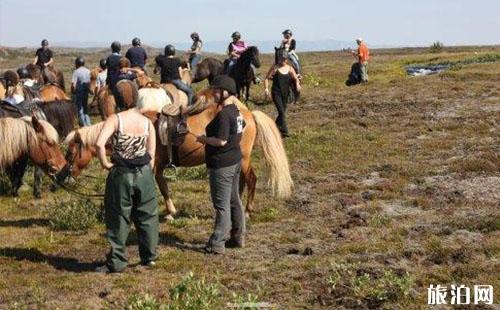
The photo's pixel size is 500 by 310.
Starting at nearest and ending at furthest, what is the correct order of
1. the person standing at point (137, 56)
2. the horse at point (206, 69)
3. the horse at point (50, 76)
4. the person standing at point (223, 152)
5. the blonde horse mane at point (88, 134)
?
the person standing at point (223, 152), the blonde horse mane at point (88, 134), the person standing at point (137, 56), the horse at point (50, 76), the horse at point (206, 69)

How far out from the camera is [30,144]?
10.7 metres

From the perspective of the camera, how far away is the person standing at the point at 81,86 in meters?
19.9

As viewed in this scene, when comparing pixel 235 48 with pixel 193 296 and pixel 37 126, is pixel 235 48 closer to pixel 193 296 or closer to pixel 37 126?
pixel 37 126

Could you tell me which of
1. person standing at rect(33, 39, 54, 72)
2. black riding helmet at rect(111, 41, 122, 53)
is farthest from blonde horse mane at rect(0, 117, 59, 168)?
person standing at rect(33, 39, 54, 72)

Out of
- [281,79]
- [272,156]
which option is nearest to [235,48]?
[281,79]

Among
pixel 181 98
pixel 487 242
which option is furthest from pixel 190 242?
pixel 181 98

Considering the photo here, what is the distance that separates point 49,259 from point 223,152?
325 cm

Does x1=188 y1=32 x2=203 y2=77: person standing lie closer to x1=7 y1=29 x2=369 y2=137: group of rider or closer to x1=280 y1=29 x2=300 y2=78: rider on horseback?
x1=7 y1=29 x2=369 y2=137: group of rider

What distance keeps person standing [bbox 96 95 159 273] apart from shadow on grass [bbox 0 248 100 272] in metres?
0.79

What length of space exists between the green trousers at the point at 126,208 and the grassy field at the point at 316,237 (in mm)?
459

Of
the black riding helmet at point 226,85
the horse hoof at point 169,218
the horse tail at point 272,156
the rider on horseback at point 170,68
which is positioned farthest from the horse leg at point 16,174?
the rider on horseback at point 170,68

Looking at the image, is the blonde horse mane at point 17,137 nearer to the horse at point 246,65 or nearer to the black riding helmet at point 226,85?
the black riding helmet at point 226,85


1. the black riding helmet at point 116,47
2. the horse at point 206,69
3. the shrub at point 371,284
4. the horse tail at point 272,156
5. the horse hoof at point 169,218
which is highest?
the black riding helmet at point 116,47

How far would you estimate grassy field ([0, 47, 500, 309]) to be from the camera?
7660mm
